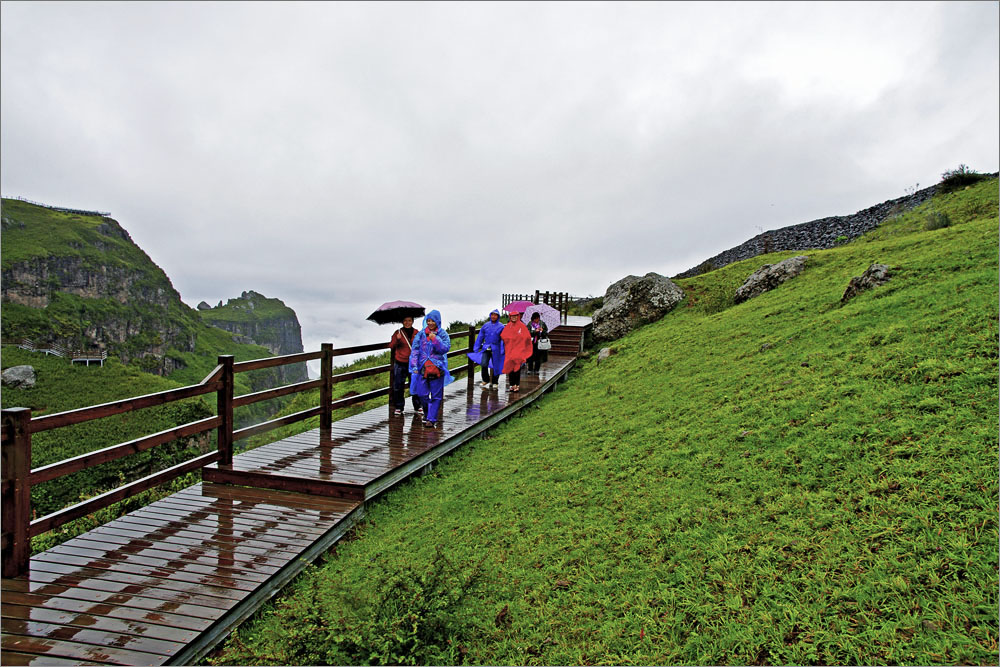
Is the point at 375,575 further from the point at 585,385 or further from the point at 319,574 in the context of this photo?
the point at 585,385

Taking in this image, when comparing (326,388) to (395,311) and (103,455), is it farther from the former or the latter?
(103,455)

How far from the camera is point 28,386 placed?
79.4 metres

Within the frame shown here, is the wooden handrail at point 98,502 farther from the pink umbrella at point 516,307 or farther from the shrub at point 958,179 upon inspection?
the shrub at point 958,179

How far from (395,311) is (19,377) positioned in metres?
96.7

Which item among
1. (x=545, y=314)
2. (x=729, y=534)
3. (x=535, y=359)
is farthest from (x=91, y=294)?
(x=729, y=534)

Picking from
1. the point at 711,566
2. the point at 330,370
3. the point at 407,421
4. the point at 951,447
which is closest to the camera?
the point at 711,566

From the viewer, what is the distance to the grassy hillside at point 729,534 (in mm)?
3533

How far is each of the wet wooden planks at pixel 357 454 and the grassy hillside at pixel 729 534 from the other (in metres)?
0.43

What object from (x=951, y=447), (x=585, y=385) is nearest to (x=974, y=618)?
(x=951, y=447)

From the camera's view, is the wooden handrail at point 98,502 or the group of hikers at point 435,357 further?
the group of hikers at point 435,357

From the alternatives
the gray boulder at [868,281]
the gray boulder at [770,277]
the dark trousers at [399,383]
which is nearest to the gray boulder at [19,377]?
the dark trousers at [399,383]

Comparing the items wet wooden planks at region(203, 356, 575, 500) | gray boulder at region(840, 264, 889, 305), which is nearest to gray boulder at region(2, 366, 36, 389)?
wet wooden planks at region(203, 356, 575, 500)

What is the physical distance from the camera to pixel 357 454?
802 centimetres

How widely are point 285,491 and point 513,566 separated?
11.5 feet
